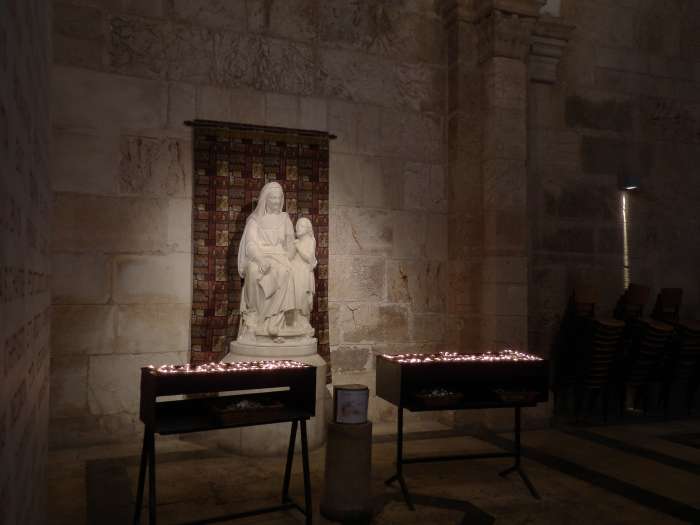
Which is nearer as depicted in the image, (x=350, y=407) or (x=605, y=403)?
(x=350, y=407)

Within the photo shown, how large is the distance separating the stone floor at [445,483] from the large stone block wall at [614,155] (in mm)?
2004

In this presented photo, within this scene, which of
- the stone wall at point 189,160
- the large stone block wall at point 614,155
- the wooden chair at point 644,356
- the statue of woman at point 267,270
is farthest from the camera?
the large stone block wall at point 614,155

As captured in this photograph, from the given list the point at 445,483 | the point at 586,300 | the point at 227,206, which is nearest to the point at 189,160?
the point at 227,206

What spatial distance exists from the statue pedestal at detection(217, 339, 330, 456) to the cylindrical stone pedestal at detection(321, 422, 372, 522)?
1.39m

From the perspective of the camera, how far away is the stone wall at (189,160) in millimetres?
5531

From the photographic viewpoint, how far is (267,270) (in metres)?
5.36

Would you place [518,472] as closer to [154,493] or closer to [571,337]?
[154,493]

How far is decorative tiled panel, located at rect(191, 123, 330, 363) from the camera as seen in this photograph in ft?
19.3

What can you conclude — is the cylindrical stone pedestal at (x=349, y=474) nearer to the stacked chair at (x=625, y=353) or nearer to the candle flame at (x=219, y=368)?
the candle flame at (x=219, y=368)

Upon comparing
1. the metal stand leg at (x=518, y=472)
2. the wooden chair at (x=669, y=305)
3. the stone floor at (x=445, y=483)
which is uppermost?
the wooden chair at (x=669, y=305)

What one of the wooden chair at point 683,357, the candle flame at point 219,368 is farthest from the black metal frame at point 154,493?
the wooden chair at point 683,357

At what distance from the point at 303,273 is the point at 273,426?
52.6 inches

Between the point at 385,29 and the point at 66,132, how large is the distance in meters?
3.41

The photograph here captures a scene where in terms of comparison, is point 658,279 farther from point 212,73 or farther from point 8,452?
point 8,452
